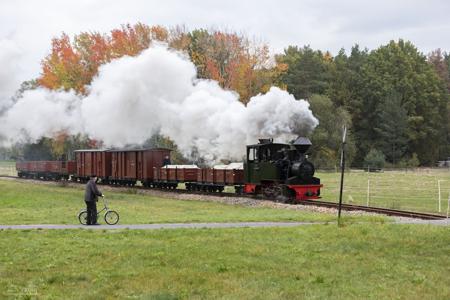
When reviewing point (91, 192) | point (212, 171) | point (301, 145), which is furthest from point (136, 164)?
point (91, 192)

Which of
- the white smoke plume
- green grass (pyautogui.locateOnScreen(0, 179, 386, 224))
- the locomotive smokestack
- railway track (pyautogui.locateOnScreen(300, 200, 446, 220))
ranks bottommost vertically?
green grass (pyautogui.locateOnScreen(0, 179, 386, 224))

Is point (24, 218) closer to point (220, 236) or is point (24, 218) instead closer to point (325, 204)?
point (220, 236)

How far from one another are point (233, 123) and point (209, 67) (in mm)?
18055

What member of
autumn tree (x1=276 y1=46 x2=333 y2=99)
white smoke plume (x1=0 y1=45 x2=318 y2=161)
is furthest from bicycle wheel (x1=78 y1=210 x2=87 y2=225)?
autumn tree (x1=276 y1=46 x2=333 y2=99)

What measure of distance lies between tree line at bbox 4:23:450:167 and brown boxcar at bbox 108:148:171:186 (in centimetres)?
606

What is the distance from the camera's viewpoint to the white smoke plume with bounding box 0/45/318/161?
32.0 metres

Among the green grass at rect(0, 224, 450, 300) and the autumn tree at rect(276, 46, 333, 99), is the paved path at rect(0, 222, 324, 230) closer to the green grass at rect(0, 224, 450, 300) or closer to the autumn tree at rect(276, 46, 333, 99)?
the green grass at rect(0, 224, 450, 300)

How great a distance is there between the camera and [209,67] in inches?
2021

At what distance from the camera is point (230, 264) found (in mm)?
12414

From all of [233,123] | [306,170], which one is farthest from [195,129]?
[306,170]

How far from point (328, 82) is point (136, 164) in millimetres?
53383

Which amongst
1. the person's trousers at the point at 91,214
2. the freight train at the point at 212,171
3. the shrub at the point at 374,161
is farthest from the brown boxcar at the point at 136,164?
the shrub at the point at 374,161

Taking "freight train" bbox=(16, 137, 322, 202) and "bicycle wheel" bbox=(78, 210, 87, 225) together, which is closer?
"bicycle wheel" bbox=(78, 210, 87, 225)

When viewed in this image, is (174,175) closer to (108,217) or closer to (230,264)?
(108,217)
